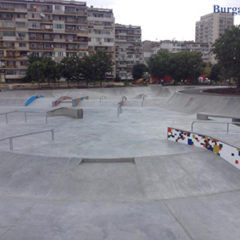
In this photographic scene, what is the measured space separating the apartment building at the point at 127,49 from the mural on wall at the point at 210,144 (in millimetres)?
80509

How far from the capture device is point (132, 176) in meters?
10.6

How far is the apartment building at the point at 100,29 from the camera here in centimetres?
7931

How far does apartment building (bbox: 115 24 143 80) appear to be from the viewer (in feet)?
313

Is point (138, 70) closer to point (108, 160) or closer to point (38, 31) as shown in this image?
point (38, 31)

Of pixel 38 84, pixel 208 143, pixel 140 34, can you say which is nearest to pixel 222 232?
pixel 208 143

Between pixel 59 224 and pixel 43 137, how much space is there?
10767 millimetres

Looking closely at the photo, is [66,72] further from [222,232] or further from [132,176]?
[222,232]

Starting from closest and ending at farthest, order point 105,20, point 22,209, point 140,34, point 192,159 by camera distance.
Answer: point 22,209 → point 192,159 → point 105,20 → point 140,34

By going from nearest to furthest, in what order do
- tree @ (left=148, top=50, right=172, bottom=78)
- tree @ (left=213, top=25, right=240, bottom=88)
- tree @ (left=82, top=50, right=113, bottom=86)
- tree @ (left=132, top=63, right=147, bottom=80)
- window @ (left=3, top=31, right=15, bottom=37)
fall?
tree @ (left=213, top=25, right=240, bottom=88) < tree @ (left=82, top=50, right=113, bottom=86) < window @ (left=3, top=31, right=15, bottom=37) < tree @ (left=148, top=50, right=172, bottom=78) < tree @ (left=132, top=63, right=147, bottom=80)

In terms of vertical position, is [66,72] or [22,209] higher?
[66,72]

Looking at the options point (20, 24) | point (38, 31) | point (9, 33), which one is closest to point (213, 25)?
point (38, 31)

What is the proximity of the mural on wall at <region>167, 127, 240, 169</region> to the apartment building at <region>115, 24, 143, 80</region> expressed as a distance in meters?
80.5

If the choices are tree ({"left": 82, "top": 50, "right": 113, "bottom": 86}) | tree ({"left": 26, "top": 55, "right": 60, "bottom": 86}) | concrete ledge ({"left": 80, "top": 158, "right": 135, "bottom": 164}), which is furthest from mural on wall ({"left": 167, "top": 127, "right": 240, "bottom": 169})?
tree ({"left": 82, "top": 50, "right": 113, "bottom": 86})

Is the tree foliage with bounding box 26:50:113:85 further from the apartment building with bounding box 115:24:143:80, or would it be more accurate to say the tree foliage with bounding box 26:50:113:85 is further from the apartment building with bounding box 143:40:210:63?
the apartment building with bounding box 143:40:210:63
